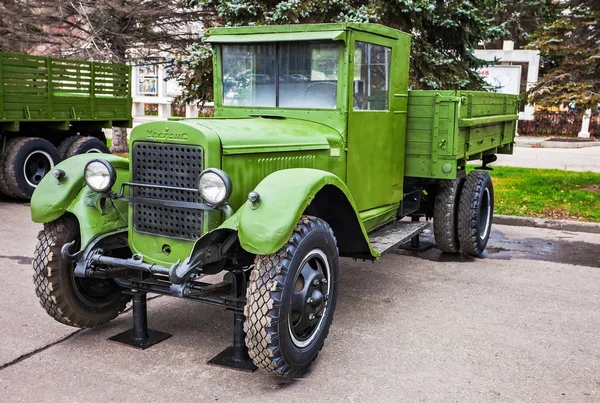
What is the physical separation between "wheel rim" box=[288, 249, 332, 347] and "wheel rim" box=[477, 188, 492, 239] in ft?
12.4

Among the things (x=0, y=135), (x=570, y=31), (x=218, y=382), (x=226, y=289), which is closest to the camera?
(x=218, y=382)

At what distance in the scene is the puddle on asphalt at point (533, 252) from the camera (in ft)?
23.5

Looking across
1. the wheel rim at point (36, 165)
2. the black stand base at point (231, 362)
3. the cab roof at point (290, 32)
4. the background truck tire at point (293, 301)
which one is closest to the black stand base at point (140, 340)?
the black stand base at point (231, 362)

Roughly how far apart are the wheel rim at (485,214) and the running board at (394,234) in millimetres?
1187

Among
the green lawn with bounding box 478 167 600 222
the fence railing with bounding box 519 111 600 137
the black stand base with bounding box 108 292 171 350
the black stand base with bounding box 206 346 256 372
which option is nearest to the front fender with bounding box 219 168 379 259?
the black stand base with bounding box 206 346 256 372

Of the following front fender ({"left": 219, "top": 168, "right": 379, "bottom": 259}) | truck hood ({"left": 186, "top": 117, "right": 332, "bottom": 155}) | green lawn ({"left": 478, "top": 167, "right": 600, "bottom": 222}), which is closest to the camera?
front fender ({"left": 219, "top": 168, "right": 379, "bottom": 259})

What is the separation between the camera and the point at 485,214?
7.59 meters

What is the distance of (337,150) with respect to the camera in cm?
514

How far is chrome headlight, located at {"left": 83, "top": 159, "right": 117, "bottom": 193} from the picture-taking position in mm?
4320

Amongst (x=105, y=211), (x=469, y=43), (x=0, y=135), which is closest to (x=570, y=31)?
(x=469, y=43)

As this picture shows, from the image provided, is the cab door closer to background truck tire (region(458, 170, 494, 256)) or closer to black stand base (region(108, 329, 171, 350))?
background truck tire (region(458, 170, 494, 256))

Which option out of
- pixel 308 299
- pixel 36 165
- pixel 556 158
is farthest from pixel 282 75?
pixel 556 158

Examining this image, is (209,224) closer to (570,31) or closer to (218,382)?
(218,382)

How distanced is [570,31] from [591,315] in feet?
33.8
